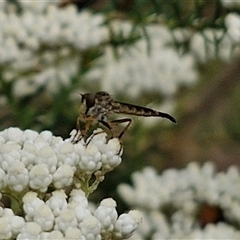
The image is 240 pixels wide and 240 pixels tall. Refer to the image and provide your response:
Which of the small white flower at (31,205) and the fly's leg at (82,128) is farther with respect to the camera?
the fly's leg at (82,128)

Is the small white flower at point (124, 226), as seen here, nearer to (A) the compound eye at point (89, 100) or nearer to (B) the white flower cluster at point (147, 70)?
(A) the compound eye at point (89, 100)

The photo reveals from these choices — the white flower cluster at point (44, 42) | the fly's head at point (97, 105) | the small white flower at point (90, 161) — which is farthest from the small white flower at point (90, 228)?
the white flower cluster at point (44, 42)

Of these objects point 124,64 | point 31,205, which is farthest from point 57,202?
point 124,64

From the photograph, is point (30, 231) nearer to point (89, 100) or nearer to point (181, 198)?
point (89, 100)

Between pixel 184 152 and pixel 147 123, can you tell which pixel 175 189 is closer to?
pixel 147 123

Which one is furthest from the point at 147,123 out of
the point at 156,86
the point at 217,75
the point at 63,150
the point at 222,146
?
the point at 63,150

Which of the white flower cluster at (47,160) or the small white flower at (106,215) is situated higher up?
the white flower cluster at (47,160)

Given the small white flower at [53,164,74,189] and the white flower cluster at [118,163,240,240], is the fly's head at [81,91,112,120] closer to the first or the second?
the small white flower at [53,164,74,189]
